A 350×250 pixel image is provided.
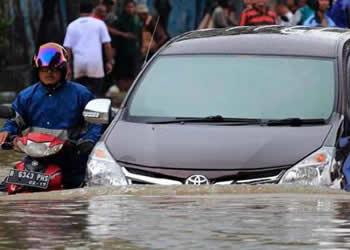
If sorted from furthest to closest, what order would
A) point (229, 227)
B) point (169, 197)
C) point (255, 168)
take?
point (255, 168) < point (169, 197) < point (229, 227)

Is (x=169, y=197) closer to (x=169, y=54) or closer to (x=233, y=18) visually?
(x=169, y=54)

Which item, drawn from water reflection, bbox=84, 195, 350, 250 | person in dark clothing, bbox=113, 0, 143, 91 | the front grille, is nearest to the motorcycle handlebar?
the front grille

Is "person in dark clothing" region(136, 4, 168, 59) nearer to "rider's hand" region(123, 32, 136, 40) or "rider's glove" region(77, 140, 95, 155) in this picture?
"rider's hand" region(123, 32, 136, 40)

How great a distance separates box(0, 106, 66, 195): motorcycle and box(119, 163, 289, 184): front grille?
899 mm

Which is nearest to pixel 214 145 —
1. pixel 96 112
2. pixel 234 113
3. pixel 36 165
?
pixel 234 113

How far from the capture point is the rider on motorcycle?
11.5 meters

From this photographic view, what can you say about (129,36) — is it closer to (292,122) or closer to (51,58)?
(51,58)

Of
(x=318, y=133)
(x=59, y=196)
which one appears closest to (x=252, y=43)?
(x=318, y=133)

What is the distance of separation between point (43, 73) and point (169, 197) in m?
2.20

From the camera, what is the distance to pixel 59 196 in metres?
10.2

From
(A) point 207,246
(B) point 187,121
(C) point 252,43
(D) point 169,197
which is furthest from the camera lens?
(C) point 252,43

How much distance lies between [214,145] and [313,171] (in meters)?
0.69

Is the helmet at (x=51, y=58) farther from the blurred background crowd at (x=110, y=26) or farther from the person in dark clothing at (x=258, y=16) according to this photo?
the blurred background crowd at (x=110, y=26)

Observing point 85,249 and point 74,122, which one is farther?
point 74,122
